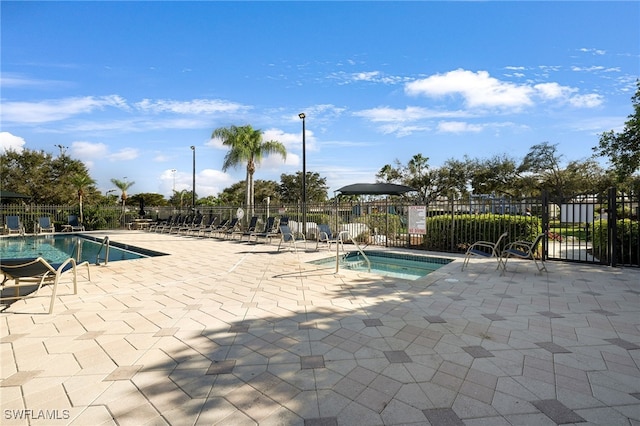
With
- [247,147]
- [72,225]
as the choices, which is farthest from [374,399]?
[72,225]

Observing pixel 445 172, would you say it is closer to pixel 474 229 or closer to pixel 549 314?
pixel 474 229

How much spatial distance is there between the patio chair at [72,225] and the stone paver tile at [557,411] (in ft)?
78.0

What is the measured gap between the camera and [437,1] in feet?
25.3

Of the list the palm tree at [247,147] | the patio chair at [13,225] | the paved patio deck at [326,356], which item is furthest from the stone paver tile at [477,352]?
the patio chair at [13,225]

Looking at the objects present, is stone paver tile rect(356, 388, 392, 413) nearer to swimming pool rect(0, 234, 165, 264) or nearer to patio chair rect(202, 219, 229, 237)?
swimming pool rect(0, 234, 165, 264)

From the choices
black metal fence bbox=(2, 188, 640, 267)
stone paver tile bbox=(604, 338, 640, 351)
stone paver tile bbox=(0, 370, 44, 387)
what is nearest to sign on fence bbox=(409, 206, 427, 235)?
black metal fence bbox=(2, 188, 640, 267)

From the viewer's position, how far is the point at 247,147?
19656mm

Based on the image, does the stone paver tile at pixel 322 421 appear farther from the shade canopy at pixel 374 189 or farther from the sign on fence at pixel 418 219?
the shade canopy at pixel 374 189

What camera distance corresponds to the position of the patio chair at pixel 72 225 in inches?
752

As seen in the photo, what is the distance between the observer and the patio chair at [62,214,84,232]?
1909 cm

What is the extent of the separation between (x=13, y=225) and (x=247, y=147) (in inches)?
528

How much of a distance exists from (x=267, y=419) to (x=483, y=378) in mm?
1622

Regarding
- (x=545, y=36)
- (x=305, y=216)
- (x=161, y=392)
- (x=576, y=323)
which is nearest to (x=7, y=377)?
(x=161, y=392)

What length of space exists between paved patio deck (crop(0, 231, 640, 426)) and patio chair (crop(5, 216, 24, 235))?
17057mm
